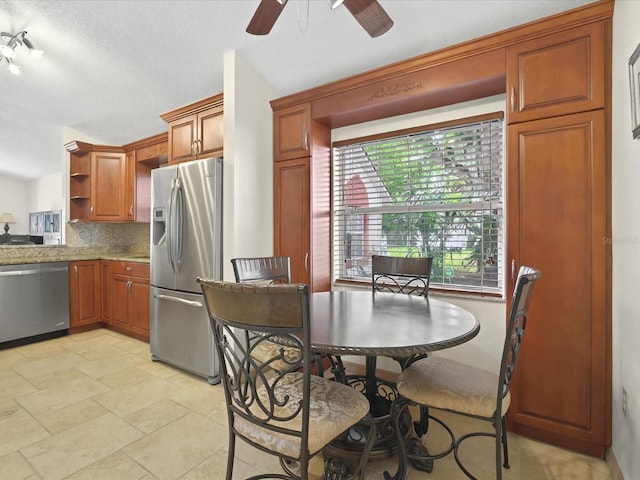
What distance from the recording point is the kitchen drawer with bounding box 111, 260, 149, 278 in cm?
360

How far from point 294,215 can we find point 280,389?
5.71 ft

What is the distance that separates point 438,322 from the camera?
1.50 meters

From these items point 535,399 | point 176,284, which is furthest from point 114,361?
point 535,399

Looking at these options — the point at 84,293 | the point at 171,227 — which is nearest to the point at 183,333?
the point at 171,227

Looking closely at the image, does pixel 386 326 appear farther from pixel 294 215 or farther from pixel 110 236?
pixel 110 236

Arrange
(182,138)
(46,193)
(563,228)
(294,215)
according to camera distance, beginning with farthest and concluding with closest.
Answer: (46,193) < (182,138) < (294,215) < (563,228)

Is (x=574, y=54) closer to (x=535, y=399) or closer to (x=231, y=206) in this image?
(x=535, y=399)

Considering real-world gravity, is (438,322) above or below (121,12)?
below

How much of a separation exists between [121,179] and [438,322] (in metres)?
4.44

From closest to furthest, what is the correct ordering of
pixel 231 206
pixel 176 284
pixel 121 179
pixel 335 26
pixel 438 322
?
pixel 438 322 → pixel 335 26 → pixel 231 206 → pixel 176 284 → pixel 121 179

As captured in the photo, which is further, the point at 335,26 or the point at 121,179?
the point at 121,179

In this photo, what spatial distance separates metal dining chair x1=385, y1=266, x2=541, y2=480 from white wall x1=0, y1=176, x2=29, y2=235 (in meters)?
10.1

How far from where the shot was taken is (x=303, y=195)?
288 cm

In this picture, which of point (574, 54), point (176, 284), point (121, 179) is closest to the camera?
point (574, 54)
